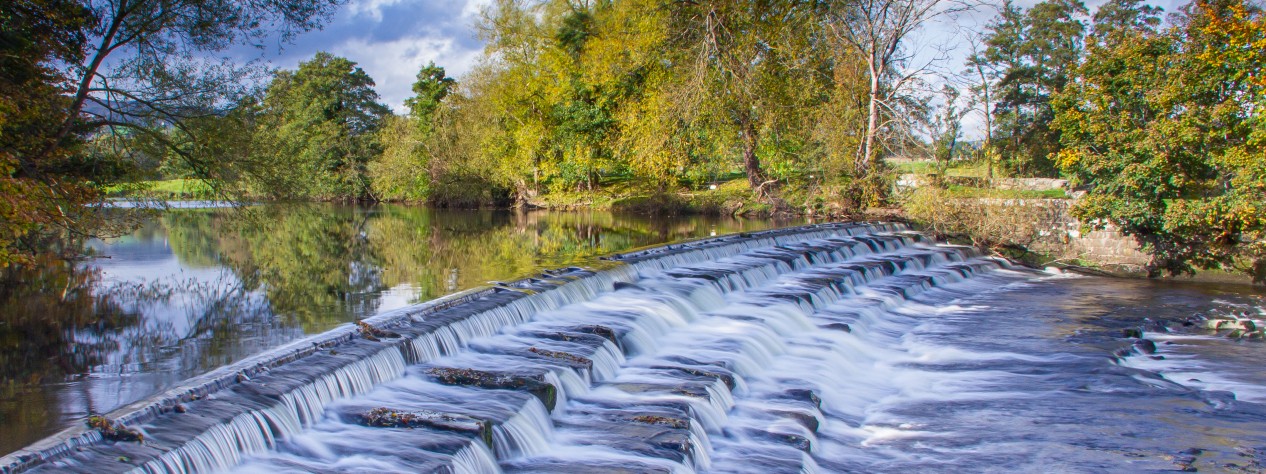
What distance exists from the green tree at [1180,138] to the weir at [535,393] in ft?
28.7

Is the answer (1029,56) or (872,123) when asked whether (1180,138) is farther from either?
(1029,56)

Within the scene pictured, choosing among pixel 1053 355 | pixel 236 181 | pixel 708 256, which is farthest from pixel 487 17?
pixel 1053 355

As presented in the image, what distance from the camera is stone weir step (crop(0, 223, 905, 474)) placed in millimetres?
4680

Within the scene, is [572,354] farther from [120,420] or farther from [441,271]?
[441,271]

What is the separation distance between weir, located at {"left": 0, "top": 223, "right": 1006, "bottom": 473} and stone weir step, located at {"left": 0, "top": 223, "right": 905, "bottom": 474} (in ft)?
0.05

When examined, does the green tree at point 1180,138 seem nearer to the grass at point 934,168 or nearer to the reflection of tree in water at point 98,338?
the grass at point 934,168

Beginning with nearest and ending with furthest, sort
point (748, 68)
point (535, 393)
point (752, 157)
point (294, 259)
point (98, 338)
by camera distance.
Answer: point (535, 393), point (98, 338), point (294, 259), point (748, 68), point (752, 157)

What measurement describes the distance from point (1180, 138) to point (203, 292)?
18543 millimetres

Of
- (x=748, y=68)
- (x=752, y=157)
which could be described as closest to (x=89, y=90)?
(x=748, y=68)

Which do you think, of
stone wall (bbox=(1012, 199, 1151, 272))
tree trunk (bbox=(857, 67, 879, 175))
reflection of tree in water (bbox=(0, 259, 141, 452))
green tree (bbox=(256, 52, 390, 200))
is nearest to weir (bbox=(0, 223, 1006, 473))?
reflection of tree in water (bbox=(0, 259, 141, 452))

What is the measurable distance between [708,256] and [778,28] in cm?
1572

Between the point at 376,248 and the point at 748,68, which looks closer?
the point at 376,248

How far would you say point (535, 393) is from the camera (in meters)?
6.48

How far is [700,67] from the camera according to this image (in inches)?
836
